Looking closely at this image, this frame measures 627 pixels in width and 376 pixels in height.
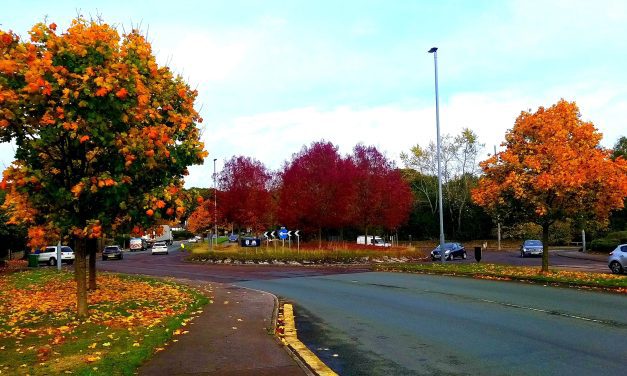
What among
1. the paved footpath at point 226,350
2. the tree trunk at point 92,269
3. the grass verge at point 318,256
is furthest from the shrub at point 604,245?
the tree trunk at point 92,269

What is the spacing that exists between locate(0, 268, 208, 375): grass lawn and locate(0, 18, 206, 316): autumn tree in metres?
1.13

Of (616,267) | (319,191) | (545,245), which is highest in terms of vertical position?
(319,191)

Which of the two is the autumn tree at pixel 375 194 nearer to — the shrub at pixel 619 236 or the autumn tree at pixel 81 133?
the shrub at pixel 619 236

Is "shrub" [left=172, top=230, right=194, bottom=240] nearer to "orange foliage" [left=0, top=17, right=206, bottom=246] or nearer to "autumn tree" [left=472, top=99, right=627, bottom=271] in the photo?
"autumn tree" [left=472, top=99, right=627, bottom=271]

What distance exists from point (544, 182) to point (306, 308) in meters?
10.5

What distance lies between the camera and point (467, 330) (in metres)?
9.82

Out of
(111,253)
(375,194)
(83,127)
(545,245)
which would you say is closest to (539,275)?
(545,245)

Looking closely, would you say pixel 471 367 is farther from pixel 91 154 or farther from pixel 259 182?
pixel 259 182

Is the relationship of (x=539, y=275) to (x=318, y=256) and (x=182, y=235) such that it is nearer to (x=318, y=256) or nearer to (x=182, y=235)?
(x=318, y=256)

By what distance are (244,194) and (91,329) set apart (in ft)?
125

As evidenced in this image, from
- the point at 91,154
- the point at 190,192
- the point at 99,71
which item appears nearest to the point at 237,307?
the point at 190,192

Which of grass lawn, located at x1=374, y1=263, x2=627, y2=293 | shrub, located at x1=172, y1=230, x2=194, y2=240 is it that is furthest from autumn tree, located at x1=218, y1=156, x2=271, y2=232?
shrub, located at x1=172, y1=230, x2=194, y2=240

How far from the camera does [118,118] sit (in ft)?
30.8

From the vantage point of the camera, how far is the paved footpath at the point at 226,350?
6719 millimetres
